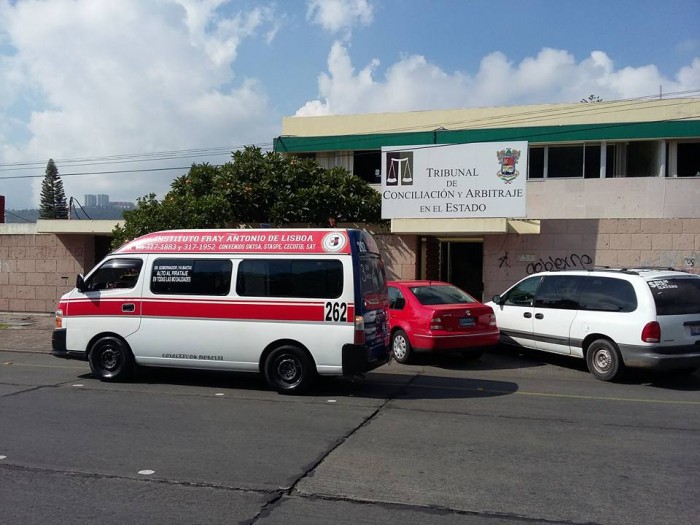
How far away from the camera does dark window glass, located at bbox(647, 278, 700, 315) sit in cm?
986

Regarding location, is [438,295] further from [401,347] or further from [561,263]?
[561,263]

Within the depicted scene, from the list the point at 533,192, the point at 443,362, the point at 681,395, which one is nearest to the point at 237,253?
the point at 443,362

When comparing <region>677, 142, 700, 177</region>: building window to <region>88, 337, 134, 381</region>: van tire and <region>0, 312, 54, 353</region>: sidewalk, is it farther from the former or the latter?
<region>0, 312, 54, 353</region>: sidewalk

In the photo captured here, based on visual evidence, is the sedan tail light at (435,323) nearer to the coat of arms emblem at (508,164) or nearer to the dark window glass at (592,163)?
the coat of arms emblem at (508,164)

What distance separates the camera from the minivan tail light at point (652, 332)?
970cm

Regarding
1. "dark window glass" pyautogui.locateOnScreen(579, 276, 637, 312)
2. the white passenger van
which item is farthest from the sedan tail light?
"dark window glass" pyautogui.locateOnScreen(579, 276, 637, 312)

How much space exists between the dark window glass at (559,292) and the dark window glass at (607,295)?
0.17 metres

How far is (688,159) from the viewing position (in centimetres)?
2134

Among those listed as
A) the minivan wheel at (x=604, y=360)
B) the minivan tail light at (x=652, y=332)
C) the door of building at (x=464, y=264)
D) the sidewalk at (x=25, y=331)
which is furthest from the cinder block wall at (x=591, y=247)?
the sidewalk at (x=25, y=331)

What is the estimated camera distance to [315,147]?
23906 millimetres

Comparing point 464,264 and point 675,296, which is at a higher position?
point 464,264

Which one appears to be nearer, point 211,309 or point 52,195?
point 211,309

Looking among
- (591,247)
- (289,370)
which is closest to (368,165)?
(591,247)

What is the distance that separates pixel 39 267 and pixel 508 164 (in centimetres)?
1489
